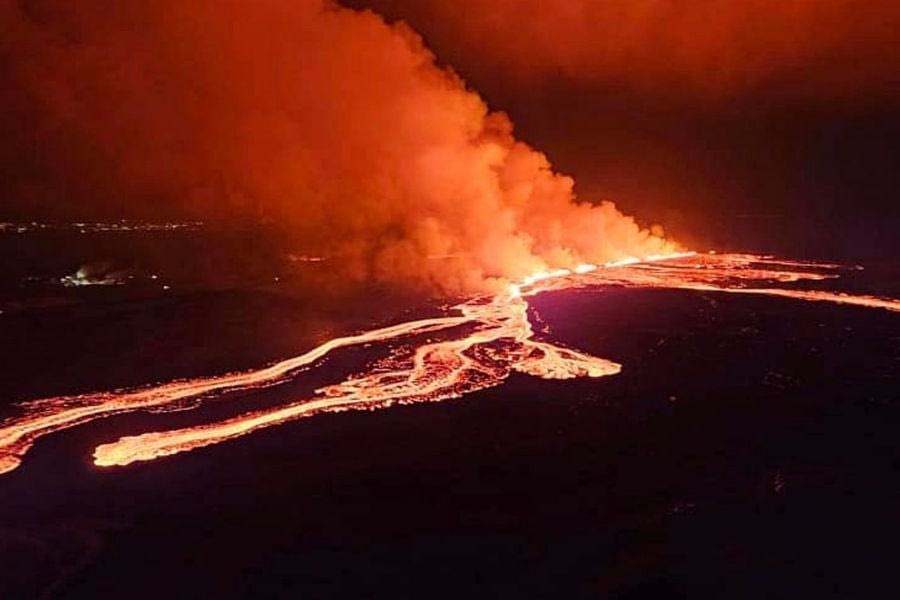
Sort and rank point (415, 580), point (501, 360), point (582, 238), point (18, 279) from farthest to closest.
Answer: point (582, 238) < point (18, 279) < point (501, 360) < point (415, 580)

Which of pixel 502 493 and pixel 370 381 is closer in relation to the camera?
pixel 502 493

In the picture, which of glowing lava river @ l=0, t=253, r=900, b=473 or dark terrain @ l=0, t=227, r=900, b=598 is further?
glowing lava river @ l=0, t=253, r=900, b=473

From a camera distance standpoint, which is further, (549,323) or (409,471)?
(549,323)

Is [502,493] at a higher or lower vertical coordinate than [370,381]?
lower

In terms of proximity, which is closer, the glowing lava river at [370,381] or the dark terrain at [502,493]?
the dark terrain at [502,493]

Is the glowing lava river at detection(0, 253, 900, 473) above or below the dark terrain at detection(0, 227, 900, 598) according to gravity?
above

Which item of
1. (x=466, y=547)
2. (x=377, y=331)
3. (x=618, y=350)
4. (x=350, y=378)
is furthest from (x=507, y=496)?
(x=377, y=331)

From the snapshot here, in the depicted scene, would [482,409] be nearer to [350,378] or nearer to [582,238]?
[350,378]

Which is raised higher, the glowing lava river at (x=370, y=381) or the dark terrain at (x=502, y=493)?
the glowing lava river at (x=370, y=381)
